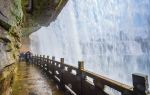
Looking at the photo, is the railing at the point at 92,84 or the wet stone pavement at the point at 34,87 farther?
the wet stone pavement at the point at 34,87

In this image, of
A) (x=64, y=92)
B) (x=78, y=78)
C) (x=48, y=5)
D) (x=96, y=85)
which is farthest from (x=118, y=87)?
(x=48, y=5)

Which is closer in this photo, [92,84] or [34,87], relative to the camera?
[92,84]

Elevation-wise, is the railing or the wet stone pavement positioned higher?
the railing

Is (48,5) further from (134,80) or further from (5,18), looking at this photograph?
(134,80)

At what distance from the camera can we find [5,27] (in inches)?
143

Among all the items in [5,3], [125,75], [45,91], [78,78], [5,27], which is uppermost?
[5,3]

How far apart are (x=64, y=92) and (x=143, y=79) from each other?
6465 millimetres

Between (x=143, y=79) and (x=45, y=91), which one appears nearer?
(x=143, y=79)

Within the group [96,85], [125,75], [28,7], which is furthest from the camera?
[125,75]

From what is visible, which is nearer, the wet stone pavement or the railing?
the railing

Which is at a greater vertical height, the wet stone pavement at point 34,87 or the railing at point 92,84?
the railing at point 92,84

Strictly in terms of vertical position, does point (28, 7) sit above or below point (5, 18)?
above

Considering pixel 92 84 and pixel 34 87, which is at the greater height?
pixel 92 84

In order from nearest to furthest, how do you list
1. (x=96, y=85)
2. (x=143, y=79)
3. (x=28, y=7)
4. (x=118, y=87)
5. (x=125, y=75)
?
(x=143, y=79), (x=118, y=87), (x=96, y=85), (x=28, y=7), (x=125, y=75)
